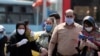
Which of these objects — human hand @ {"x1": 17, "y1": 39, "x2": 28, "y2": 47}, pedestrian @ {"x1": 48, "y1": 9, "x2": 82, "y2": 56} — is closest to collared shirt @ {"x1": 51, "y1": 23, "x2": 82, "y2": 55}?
pedestrian @ {"x1": 48, "y1": 9, "x2": 82, "y2": 56}

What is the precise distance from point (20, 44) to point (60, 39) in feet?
3.41

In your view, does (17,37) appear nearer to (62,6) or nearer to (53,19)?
(53,19)

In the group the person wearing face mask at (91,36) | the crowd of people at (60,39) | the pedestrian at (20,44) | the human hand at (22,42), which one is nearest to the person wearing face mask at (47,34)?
the crowd of people at (60,39)

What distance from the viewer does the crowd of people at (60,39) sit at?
630cm

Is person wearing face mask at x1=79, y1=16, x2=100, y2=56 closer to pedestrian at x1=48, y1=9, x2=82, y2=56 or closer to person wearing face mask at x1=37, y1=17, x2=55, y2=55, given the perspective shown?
pedestrian at x1=48, y1=9, x2=82, y2=56

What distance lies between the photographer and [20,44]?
7.75m

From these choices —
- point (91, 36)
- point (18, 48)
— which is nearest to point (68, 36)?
point (91, 36)

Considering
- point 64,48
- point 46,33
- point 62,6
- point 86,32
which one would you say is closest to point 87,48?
point 86,32

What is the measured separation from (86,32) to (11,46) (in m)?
2.02

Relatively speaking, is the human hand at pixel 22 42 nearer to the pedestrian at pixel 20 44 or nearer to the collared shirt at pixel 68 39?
the pedestrian at pixel 20 44

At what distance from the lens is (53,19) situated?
785 centimetres

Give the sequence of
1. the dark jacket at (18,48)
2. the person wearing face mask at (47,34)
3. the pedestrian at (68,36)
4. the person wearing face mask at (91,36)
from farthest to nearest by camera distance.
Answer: the dark jacket at (18,48), the person wearing face mask at (47,34), the pedestrian at (68,36), the person wearing face mask at (91,36)

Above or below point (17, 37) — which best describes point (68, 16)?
above

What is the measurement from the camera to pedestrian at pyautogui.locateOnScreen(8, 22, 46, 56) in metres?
7.75
